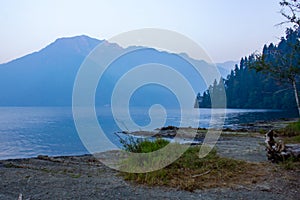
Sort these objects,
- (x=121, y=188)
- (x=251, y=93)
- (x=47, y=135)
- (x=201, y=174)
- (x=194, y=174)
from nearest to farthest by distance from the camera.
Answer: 1. (x=121, y=188)
2. (x=201, y=174)
3. (x=194, y=174)
4. (x=47, y=135)
5. (x=251, y=93)

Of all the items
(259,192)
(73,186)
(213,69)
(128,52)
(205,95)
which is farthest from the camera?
(205,95)

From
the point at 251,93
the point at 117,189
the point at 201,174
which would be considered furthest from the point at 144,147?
the point at 251,93

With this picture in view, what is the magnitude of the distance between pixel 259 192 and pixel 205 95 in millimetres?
151995

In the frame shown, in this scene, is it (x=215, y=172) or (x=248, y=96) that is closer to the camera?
(x=215, y=172)

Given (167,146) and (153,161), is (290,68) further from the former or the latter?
(153,161)

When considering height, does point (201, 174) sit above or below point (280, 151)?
below

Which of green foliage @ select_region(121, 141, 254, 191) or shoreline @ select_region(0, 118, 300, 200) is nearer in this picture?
shoreline @ select_region(0, 118, 300, 200)

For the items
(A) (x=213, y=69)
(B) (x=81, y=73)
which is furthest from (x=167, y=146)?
(B) (x=81, y=73)

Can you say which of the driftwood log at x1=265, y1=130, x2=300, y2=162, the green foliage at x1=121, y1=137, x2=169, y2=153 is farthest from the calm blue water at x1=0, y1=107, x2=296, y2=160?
the driftwood log at x1=265, y1=130, x2=300, y2=162

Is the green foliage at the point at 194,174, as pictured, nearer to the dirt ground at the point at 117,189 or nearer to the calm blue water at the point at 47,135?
the dirt ground at the point at 117,189

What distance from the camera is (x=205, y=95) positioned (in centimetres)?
15638

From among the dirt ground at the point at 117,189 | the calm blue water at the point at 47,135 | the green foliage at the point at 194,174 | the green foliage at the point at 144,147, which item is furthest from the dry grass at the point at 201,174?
the calm blue water at the point at 47,135

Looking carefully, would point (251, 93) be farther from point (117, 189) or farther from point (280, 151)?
point (117, 189)

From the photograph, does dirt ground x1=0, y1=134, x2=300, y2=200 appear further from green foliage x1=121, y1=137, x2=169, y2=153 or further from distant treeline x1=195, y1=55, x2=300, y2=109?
distant treeline x1=195, y1=55, x2=300, y2=109
